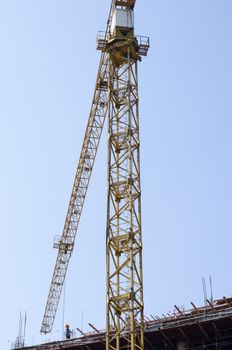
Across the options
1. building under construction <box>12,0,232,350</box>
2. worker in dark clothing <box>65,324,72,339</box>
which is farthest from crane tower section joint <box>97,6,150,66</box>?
worker in dark clothing <box>65,324,72,339</box>

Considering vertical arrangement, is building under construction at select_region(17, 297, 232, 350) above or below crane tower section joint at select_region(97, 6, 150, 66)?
below

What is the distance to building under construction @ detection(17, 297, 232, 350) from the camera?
4006 centimetres

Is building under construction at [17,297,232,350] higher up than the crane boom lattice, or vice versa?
the crane boom lattice

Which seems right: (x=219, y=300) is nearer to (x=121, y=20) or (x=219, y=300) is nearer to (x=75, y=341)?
(x=75, y=341)

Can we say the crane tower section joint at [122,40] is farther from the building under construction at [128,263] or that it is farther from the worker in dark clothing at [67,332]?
the worker in dark clothing at [67,332]

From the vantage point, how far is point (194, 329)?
4122 cm

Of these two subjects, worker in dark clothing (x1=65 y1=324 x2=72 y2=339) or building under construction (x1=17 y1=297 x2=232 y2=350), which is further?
worker in dark clothing (x1=65 y1=324 x2=72 y2=339)

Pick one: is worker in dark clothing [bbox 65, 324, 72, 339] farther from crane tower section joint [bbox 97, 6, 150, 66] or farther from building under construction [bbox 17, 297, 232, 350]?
crane tower section joint [bbox 97, 6, 150, 66]

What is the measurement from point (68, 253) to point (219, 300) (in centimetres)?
2631

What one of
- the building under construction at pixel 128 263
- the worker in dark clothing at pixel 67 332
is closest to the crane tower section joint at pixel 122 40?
the building under construction at pixel 128 263

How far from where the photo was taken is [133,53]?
43.1 m

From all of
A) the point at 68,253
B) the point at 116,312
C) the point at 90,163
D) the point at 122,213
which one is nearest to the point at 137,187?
the point at 122,213

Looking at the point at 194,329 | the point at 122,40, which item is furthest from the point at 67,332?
the point at 122,40

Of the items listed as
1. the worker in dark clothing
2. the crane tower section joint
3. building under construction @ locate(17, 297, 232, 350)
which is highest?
the crane tower section joint
